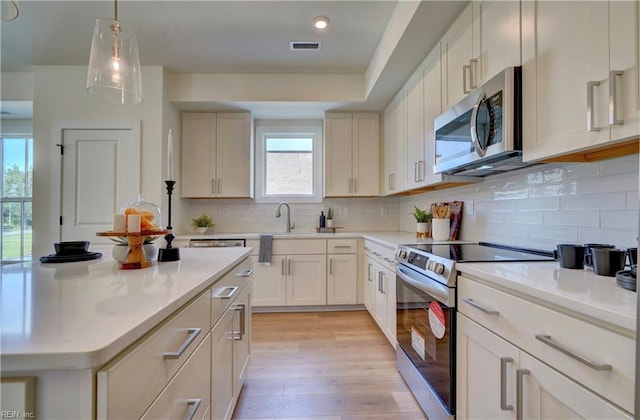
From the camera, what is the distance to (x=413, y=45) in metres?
2.24

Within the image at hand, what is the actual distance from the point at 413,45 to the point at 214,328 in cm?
229

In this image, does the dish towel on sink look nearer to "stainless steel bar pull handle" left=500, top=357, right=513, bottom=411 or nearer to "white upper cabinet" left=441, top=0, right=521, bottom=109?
"white upper cabinet" left=441, top=0, right=521, bottom=109

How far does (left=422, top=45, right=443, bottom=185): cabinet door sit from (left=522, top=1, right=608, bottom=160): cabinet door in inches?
35.0

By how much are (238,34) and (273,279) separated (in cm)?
246

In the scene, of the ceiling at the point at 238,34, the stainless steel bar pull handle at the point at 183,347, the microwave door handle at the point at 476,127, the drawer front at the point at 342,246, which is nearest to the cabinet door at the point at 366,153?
the ceiling at the point at 238,34

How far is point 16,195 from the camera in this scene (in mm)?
4320

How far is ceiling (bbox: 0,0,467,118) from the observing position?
7.46ft

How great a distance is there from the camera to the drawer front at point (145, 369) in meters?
0.54

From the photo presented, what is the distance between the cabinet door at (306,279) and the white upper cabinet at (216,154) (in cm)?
106

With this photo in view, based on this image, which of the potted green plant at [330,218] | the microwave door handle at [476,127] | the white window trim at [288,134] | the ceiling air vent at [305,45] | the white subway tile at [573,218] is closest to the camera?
the white subway tile at [573,218]

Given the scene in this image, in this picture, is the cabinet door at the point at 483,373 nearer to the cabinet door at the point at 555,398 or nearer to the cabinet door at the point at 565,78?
the cabinet door at the point at 555,398

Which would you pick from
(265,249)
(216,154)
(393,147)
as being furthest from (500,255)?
(216,154)

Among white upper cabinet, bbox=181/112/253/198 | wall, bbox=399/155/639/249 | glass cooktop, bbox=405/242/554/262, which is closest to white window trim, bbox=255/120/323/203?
white upper cabinet, bbox=181/112/253/198

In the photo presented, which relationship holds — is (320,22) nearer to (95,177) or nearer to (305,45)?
(305,45)
